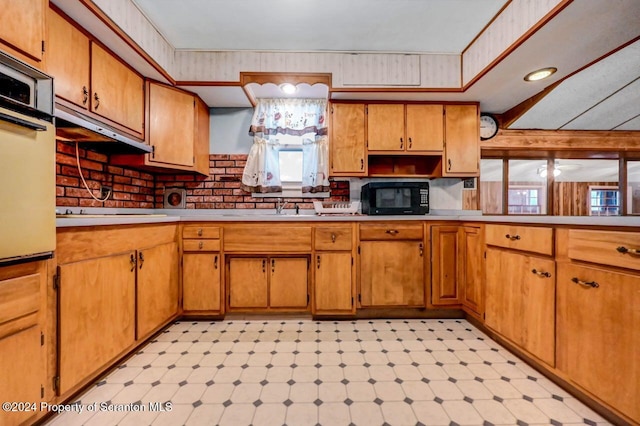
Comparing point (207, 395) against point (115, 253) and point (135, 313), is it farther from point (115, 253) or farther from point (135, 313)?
point (115, 253)

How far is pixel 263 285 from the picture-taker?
2342mm

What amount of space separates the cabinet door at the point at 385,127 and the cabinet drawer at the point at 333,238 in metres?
0.91

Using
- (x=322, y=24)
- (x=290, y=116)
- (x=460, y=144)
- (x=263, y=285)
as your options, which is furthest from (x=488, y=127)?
(x=263, y=285)

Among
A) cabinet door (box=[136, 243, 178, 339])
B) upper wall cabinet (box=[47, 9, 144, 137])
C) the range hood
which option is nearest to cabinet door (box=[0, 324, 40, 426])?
cabinet door (box=[136, 243, 178, 339])

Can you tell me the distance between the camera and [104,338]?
1491mm

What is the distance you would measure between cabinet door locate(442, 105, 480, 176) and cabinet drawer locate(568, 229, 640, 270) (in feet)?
4.62

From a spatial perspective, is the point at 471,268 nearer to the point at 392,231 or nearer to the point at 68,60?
the point at 392,231

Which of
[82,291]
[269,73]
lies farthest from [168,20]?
[82,291]

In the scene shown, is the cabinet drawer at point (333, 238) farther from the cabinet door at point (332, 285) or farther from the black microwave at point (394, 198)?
the black microwave at point (394, 198)

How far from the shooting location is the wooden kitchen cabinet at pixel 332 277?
7.64ft

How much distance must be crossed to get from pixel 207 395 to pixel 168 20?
2.63 m

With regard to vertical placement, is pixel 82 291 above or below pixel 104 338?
above

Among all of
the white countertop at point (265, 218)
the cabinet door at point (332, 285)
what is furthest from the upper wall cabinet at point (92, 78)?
the cabinet door at point (332, 285)

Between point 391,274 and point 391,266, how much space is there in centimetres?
7
